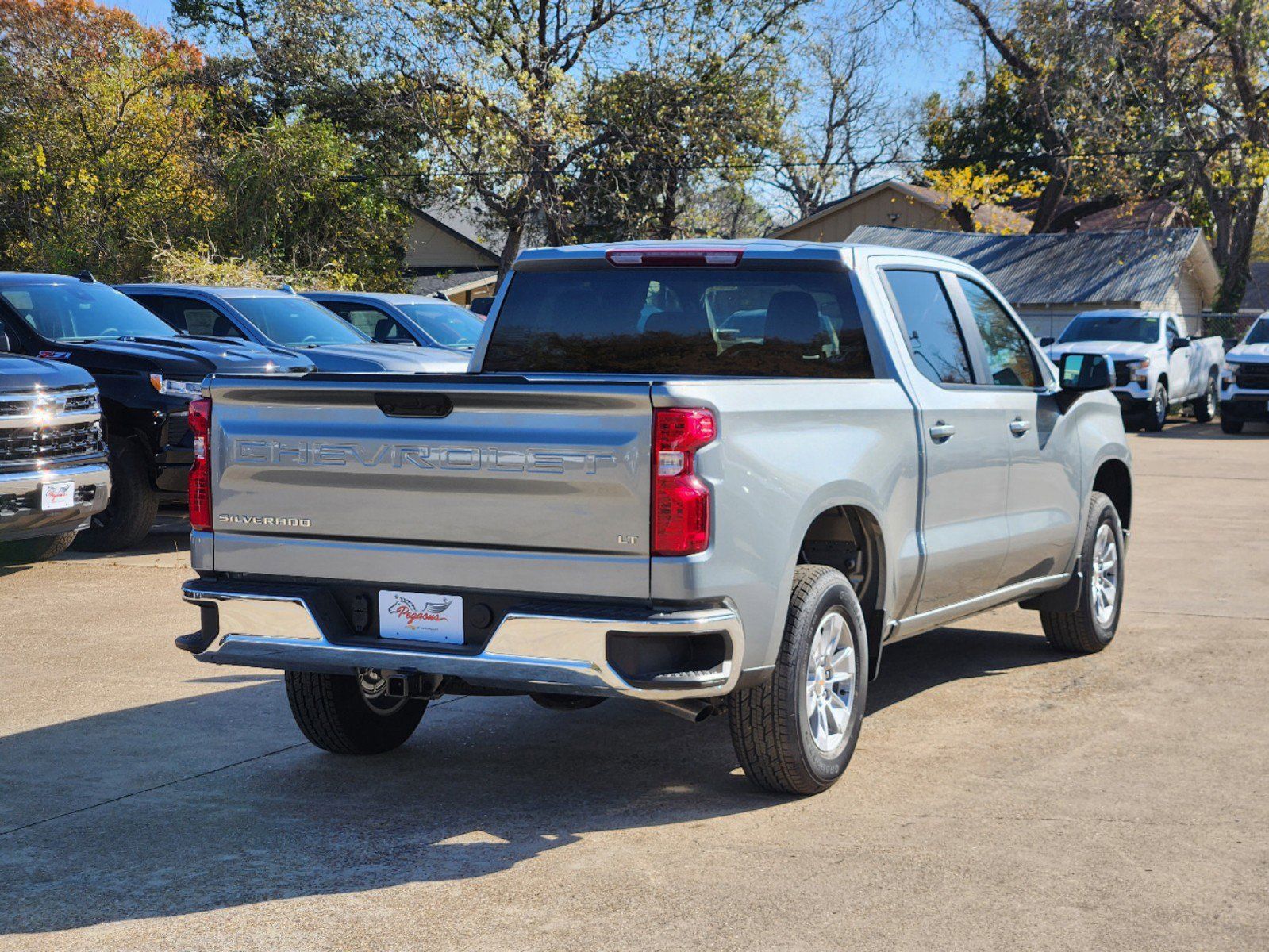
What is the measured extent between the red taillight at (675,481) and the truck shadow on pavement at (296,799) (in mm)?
1142

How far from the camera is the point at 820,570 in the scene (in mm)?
5648

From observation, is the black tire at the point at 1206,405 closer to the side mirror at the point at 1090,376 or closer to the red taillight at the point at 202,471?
the side mirror at the point at 1090,376

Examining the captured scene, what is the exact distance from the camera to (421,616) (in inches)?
206

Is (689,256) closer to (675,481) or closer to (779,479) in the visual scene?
(779,479)

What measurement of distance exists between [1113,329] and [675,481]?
79.9ft

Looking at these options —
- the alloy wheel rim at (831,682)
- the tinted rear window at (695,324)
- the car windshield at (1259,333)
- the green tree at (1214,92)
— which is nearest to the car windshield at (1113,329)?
the car windshield at (1259,333)

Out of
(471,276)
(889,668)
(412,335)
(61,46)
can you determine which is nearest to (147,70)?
(61,46)

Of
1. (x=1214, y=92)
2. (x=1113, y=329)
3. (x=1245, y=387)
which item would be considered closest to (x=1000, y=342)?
(x=1245, y=387)

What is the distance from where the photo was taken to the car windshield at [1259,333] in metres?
26.5

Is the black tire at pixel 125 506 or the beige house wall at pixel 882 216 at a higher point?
the beige house wall at pixel 882 216

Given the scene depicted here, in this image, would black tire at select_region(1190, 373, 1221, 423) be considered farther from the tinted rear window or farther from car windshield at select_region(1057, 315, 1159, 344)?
the tinted rear window

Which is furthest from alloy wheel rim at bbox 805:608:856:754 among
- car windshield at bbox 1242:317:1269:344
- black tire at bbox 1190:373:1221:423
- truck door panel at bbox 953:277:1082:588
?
black tire at bbox 1190:373:1221:423

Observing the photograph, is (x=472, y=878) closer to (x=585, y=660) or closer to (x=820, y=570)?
(x=585, y=660)

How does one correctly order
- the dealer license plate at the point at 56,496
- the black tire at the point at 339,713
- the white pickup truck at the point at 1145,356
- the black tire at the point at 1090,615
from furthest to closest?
the white pickup truck at the point at 1145,356 → the dealer license plate at the point at 56,496 → the black tire at the point at 1090,615 → the black tire at the point at 339,713
